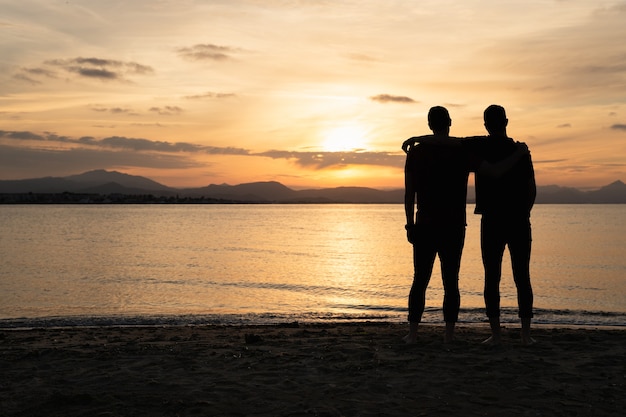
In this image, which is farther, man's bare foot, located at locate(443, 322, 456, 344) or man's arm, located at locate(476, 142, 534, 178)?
man's bare foot, located at locate(443, 322, 456, 344)

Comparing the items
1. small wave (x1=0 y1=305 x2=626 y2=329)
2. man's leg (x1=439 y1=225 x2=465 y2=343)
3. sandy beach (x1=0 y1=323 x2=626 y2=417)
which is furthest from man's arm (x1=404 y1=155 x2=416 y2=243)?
small wave (x1=0 y1=305 x2=626 y2=329)

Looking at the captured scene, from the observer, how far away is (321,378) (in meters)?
5.80

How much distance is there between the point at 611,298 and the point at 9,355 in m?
17.5

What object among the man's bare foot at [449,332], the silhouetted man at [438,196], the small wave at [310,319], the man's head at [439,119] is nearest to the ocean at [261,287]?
the small wave at [310,319]

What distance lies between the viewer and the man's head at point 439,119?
670 centimetres

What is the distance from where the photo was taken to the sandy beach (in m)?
4.86

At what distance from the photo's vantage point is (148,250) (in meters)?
38.2

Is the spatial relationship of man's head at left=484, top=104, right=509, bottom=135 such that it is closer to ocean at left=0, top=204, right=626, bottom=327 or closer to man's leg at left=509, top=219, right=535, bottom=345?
man's leg at left=509, top=219, right=535, bottom=345

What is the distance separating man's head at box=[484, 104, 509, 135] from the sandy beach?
8.58 ft

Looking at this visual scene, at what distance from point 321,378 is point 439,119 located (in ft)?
10.6

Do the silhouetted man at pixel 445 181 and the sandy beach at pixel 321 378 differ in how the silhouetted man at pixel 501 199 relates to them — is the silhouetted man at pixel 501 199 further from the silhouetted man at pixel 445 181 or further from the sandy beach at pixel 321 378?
the sandy beach at pixel 321 378

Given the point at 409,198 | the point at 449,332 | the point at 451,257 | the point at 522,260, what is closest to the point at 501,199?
the point at 522,260

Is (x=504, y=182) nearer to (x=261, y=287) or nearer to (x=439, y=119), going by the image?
A: (x=439, y=119)

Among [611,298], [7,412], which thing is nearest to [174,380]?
[7,412]
